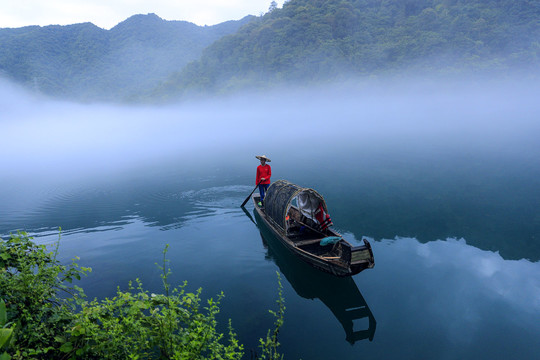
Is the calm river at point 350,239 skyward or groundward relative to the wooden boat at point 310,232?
groundward

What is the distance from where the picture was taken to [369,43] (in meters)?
112

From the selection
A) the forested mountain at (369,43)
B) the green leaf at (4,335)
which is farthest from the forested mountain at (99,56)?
the green leaf at (4,335)

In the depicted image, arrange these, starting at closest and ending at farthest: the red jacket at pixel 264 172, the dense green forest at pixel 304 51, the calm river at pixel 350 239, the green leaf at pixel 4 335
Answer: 1. the green leaf at pixel 4 335
2. the calm river at pixel 350 239
3. the red jacket at pixel 264 172
4. the dense green forest at pixel 304 51

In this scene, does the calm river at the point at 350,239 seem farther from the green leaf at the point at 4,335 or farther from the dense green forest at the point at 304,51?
the dense green forest at the point at 304,51

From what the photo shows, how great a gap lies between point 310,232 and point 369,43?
394ft

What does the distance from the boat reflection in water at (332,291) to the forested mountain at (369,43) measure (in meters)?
108

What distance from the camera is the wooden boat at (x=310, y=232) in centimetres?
901

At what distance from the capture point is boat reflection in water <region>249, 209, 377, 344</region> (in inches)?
336

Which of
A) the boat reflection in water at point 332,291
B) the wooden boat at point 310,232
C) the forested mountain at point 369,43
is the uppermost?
the forested mountain at point 369,43

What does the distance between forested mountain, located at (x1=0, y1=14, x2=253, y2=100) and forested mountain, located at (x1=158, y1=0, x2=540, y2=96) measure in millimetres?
32972

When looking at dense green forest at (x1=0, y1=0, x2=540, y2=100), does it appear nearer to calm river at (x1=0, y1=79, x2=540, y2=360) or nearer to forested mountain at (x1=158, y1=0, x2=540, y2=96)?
forested mountain at (x1=158, y1=0, x2=540, y2=96)

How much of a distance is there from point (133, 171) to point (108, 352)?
3706 cm


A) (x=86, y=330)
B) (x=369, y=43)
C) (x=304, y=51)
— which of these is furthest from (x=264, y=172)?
(x=369, y=43)

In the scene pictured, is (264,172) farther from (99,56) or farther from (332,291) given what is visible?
(99,56)
